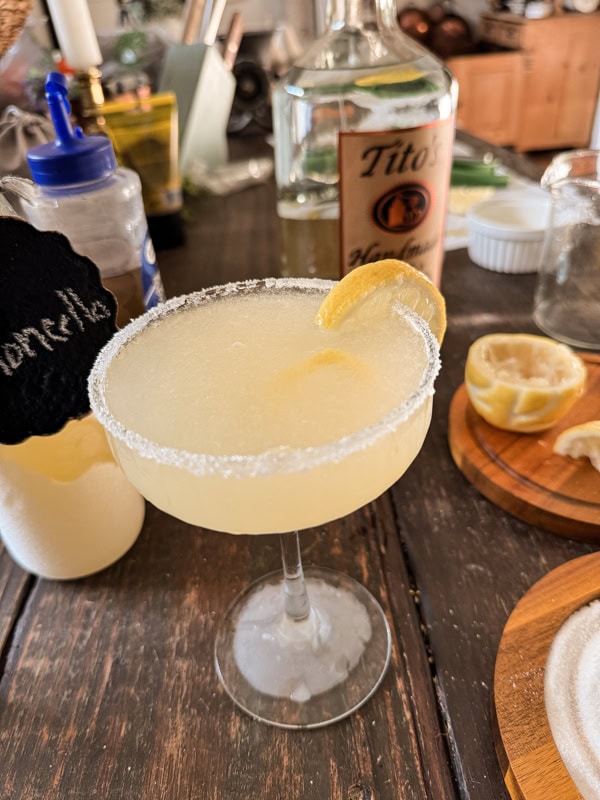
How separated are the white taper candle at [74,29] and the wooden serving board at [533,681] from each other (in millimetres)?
961

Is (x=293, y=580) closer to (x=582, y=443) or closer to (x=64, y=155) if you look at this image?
(x=582, y=443)

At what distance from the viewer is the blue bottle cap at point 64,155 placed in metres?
0.57

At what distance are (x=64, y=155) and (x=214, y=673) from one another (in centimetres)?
50

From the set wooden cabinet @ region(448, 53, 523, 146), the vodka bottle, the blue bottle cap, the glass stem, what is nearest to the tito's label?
the vodka bottle

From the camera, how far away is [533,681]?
0.46 metres

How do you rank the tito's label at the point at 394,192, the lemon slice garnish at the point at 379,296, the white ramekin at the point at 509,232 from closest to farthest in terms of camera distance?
the lemon slice garnish at the point at 379,296 < the tito's label at the point at 394,192 < the white ramekin at the point at 509,232

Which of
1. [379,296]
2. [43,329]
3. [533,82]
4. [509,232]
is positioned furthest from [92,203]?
[533,82]

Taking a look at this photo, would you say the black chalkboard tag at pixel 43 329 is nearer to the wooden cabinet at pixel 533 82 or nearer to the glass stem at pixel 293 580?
the glass stem at pixel 293 580

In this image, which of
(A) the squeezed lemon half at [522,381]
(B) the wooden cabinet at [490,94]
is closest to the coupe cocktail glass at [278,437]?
(A) the squeezed lemon half at [522,381]

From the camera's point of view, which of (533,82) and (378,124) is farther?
(533,82)

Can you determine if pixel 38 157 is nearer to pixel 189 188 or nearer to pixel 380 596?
pixel 380 596

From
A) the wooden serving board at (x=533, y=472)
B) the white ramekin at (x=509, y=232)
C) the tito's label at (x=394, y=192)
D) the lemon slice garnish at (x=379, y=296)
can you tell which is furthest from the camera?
the white ramekin at (x=509, y=232)

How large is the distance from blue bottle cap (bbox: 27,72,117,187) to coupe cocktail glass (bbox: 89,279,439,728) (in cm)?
17

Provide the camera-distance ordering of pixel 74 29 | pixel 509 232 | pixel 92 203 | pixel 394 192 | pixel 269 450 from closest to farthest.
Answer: pixel 269 450, pixel 92 203, pixel 394 192, pixel 74 29, pixel 509 232
